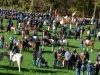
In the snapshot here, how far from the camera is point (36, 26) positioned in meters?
42.3

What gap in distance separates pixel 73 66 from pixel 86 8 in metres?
42.4

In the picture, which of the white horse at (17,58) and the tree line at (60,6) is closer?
the white horse at (17,58)

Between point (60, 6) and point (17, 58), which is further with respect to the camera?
point (60, 6)

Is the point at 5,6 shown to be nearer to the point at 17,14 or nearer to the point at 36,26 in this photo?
the point at 17,14

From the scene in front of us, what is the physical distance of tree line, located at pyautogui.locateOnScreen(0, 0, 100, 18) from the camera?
65.6 metres

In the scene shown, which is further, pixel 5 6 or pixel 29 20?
pixel 5 6

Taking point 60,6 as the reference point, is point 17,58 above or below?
below

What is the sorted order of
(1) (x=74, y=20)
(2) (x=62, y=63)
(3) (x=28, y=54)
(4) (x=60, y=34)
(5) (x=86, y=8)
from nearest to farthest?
1. (2) (x=62, y=63)
2. (3) (x=28, y=54)
3. (4) (x=60, y=34)
4. (1) (x=74, y=20)
5. (5) (x=86, y=8)

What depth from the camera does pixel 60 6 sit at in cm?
7138

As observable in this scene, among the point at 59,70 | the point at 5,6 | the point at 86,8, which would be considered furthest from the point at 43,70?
the point at 5,6

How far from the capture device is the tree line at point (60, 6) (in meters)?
65.6

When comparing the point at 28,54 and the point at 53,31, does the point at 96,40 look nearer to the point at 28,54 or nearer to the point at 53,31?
the point at 53,31

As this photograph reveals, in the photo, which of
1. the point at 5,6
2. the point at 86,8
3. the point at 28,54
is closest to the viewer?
the point at 28,54

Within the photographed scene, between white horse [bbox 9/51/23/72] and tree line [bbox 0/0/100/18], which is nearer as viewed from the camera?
white horse [bbox 9/51/23/72]
